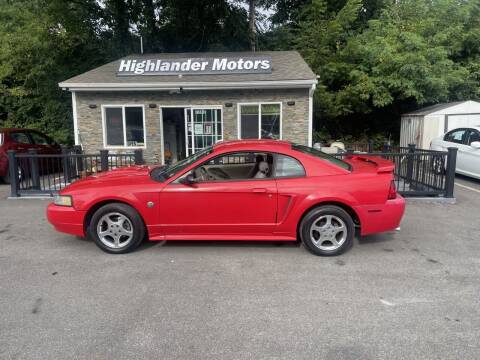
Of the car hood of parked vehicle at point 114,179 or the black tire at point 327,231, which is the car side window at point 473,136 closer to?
the black tire at point 327,231

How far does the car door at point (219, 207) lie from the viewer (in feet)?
15.4

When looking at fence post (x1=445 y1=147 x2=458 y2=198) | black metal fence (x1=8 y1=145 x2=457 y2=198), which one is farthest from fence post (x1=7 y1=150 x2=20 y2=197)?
fence post (x1=445 y1=147 x2=458 y2=198)

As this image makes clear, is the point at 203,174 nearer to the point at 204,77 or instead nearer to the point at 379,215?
the point at 379,215

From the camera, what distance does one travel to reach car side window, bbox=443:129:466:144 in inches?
415

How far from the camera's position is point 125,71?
39.7 ft

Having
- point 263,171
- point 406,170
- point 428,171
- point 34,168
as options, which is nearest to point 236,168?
point 263,171

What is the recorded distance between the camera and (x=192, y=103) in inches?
456

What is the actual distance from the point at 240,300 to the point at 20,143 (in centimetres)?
972

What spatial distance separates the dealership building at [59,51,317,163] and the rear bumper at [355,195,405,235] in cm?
689

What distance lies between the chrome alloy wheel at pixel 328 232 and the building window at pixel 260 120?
702 centimetres

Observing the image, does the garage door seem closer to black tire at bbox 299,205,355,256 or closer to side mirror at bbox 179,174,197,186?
black tire at bbox 299,205,355,256

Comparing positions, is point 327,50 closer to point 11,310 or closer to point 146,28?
point 146,28

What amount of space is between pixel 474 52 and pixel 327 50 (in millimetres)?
6823

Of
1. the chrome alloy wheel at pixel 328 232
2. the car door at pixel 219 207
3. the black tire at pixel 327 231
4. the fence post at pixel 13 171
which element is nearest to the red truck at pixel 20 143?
the fence post at pixel 13 171
